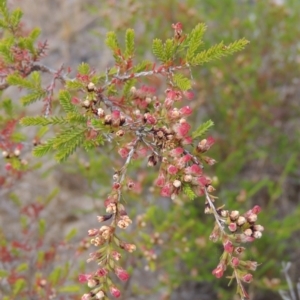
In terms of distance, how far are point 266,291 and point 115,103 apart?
2241 mm

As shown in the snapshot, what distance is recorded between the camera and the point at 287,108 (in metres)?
3.76

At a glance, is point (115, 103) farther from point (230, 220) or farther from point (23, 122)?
point (230, 220)

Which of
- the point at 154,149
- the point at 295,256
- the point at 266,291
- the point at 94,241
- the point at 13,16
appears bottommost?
the point at 266,291

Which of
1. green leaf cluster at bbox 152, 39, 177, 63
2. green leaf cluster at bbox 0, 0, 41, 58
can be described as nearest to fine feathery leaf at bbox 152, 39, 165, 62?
green leaf cluster at bbox 152, 39, 177, 63

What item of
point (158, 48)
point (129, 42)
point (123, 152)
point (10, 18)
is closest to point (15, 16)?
point (10, 18)

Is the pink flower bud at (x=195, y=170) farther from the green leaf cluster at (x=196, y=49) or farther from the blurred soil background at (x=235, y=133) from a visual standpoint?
the blurred soil background at (x=235, y=133)

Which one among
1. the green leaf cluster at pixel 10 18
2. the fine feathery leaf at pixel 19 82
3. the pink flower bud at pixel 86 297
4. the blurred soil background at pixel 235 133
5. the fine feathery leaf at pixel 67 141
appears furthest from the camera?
the blurred soil background at pixel 235 133

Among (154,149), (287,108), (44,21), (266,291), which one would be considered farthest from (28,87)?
(44,21)

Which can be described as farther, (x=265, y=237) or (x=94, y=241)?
(x=265, y=237)

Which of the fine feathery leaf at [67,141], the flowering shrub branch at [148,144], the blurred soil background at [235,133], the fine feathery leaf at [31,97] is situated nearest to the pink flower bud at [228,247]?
the flowering shrub branch at [148,144]

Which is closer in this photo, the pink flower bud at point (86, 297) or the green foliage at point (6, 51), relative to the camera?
the pink flower bud at point (86, 297)

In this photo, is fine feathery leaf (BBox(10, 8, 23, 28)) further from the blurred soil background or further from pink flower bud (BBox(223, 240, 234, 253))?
the blurred soil background

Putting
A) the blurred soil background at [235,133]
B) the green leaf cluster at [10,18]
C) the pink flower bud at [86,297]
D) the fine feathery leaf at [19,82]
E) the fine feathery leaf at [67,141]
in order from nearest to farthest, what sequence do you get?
the pink flower bud at [86,297], the fine feathery leaf at [67,141], the fine feathery leaf at [19,82], the green leaf cluster at [10,18], the blurred soil background at [235,133]

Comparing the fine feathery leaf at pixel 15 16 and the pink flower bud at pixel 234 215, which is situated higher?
the fine feathery leaf at pixel 15 16
